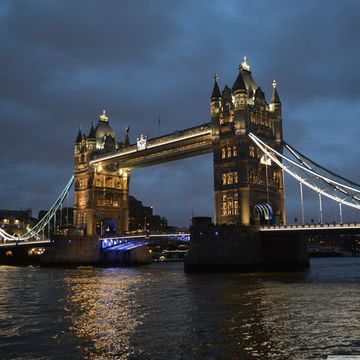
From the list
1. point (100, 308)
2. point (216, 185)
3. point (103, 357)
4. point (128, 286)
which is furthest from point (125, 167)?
point (103, 357)

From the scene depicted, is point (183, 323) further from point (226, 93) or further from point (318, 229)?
point (226, 93)

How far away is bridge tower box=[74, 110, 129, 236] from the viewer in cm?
9825

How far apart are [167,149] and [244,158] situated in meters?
16.7

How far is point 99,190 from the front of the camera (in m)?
98.8

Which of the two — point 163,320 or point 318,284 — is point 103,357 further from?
point 318,284

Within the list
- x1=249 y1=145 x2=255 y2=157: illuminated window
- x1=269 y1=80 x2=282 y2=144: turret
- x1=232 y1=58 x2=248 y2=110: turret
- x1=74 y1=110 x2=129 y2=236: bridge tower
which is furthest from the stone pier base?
x1=74 y1=110 x2=129 y2=236: bridge tower

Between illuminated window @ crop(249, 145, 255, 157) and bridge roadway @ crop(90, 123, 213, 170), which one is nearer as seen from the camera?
illuminated window @ crop(249, 145, 255, 157)

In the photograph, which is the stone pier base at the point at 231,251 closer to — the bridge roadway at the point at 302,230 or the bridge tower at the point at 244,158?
the bridge roadway at the point at 302,230

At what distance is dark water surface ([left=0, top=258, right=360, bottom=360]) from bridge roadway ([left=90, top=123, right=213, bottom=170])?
125 ft

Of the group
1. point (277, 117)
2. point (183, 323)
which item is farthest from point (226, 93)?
point (183, 323)

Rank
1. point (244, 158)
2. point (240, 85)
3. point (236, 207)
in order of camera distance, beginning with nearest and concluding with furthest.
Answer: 1. point (244, 158)
2. point (236, 207)
3. point (240, 85)

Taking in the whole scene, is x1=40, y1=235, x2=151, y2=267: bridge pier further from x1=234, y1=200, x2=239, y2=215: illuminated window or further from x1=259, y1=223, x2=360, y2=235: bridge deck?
x1=259, y1=223, x2=360, y2=235: bridge deck

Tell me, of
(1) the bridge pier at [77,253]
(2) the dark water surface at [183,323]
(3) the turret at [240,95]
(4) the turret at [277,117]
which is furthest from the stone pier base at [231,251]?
(1) the bridge pier at [77,253]

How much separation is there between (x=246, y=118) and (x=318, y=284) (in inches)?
1200
